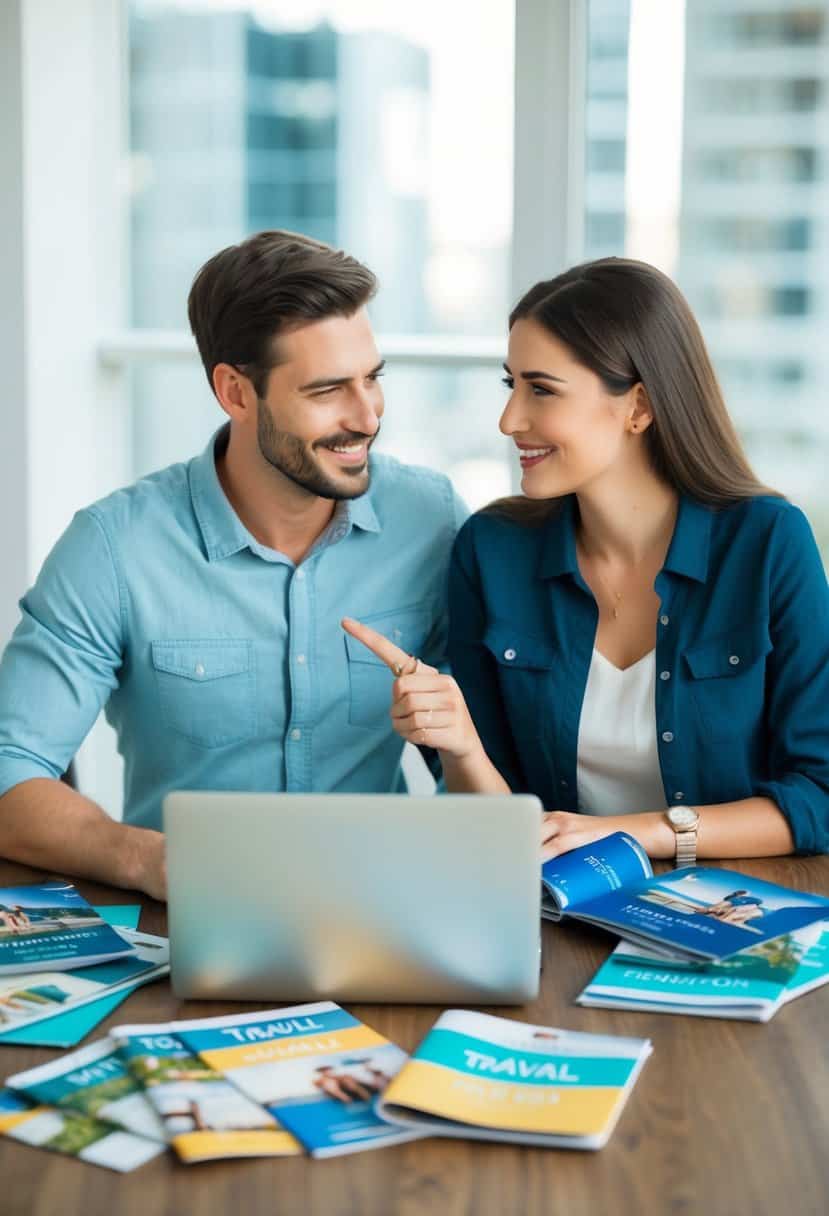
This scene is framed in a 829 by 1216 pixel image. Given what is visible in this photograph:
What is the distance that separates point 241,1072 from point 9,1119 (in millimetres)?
177

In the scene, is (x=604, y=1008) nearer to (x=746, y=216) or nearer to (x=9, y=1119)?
(x=9, y=1119)

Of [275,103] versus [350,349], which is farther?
[275,103]

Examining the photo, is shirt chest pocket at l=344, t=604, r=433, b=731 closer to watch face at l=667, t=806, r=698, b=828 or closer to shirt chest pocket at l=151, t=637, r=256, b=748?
shirt chest pocket at l=151, t=637, r=256, b=748

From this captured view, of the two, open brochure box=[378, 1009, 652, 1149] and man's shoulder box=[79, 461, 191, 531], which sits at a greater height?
man's shoulder box=[79, 461, 191, 531]

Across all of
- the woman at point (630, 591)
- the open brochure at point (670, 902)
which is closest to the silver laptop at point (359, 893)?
the open brochure at point (670, 902)

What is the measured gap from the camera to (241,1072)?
110 centimetres

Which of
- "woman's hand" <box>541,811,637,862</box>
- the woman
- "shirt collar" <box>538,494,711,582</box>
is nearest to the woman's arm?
"woman's hand" <box>541,811,637,862</box>

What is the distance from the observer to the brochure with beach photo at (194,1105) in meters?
1.00

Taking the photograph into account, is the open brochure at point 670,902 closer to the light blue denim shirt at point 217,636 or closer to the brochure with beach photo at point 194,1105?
the brochure with beach photo at point 194,1105

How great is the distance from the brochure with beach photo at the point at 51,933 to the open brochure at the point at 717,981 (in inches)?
18.3

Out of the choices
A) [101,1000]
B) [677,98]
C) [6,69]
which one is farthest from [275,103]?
[101,1000]

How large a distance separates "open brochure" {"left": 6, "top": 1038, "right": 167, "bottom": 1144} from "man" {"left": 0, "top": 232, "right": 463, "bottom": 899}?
809 mm

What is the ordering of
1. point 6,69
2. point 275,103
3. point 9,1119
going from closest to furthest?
point 9,1119 → point 6,69 → point 275,103

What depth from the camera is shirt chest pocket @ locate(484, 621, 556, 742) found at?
197cm
